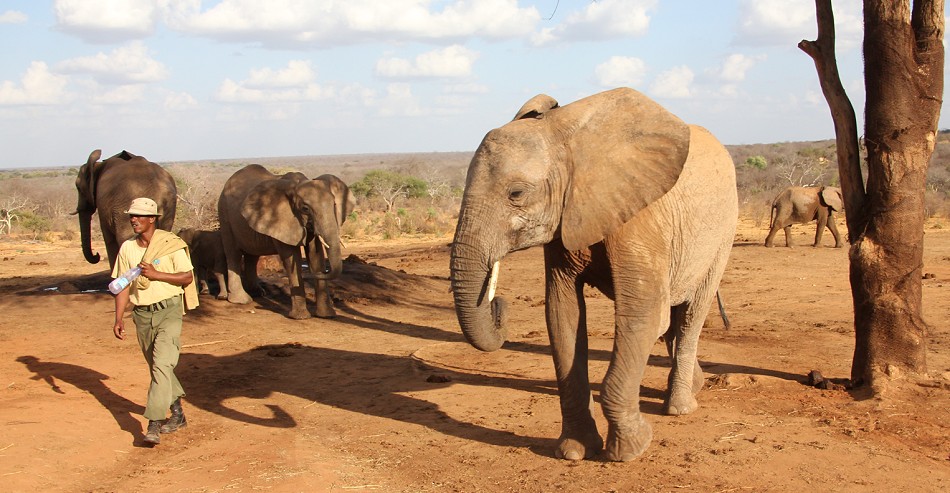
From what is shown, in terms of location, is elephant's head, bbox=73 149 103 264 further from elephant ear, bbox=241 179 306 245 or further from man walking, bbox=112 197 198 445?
man walking, bbox=112 197 198 445

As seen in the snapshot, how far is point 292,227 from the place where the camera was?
471 inches

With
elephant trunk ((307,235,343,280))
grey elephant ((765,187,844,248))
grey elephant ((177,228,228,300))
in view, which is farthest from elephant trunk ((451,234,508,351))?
grey elephant ((765,187,844,248))

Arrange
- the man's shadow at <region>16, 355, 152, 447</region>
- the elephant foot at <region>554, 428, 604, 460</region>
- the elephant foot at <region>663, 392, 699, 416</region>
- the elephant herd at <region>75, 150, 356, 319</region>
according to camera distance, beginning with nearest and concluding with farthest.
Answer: the elephant foot at <region>554, 428, 604, 460</region> < the elephant foot at <region>663, 392, 699, 416</region> < the man's shadow at <region>16, 355, 152, 447</region> < the elephant herd at <region>75, 150, 356, 319</region>

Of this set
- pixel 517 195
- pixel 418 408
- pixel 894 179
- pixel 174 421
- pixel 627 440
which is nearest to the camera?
pixel 517 195

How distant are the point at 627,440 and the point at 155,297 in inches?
139

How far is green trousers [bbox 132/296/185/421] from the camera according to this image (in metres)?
6.60

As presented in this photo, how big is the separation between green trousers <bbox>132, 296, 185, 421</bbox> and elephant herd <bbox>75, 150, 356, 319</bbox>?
4837mm

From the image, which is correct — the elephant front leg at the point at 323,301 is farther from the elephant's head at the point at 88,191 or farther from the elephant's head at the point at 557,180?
the elephant's head at the point at 557,180

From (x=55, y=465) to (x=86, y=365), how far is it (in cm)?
310

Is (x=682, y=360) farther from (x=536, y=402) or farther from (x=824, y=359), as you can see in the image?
(x=824, y=359)

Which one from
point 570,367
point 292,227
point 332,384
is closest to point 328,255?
point 292,227

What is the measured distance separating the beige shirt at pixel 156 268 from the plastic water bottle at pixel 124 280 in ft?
0.51

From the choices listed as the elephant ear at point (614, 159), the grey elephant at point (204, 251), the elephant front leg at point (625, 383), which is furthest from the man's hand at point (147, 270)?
the grey elephant at point (204, 251)

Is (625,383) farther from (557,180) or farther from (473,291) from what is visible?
(557,180)
